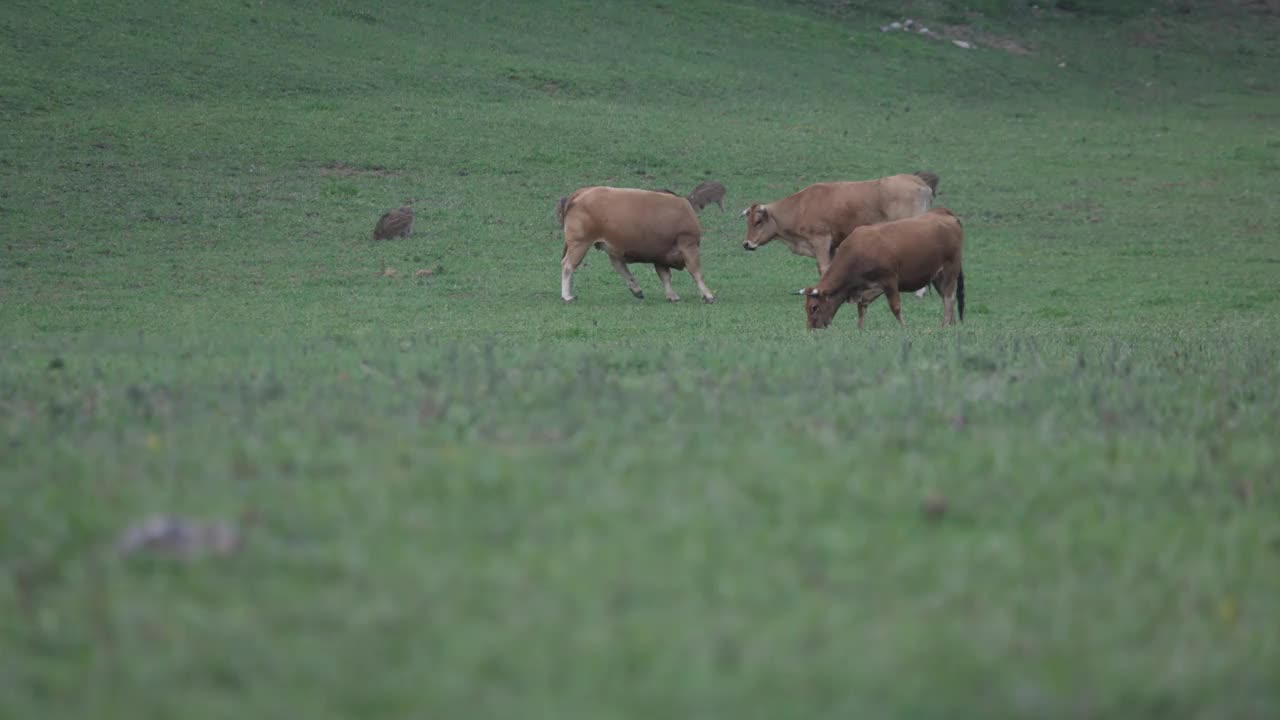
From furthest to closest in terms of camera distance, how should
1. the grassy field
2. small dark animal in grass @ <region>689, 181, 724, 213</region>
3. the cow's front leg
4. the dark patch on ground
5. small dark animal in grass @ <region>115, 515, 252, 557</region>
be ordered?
the dark patch on ground, small dark animal in grass @ <region>689, 181, 724, 213</region>, the cow's front leg, small dark animal in grass @ <region>115, 515, 252, 557</region>, the grassy field

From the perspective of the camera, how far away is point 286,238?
84.5ft

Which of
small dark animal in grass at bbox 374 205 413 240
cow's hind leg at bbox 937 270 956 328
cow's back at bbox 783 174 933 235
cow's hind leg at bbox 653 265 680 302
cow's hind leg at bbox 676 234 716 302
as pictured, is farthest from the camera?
small dark animal in grass at bbox 374 205 413 240

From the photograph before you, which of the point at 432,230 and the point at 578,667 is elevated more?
the point at 578,667

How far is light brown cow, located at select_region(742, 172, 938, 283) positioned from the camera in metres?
24.0

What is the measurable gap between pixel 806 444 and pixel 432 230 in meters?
20.2

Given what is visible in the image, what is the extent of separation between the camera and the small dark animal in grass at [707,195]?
30.5m

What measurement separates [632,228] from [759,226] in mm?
3220

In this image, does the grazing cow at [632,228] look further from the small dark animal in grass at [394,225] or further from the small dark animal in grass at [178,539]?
the small dark animal in grass at [178,539]

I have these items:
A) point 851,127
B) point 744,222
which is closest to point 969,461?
point 744,222

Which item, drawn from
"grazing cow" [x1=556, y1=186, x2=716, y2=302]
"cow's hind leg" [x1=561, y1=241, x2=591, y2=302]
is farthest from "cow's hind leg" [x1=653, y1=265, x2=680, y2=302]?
"cow's hind leg" [x1=561, y1=241, x2=591, y2=302]

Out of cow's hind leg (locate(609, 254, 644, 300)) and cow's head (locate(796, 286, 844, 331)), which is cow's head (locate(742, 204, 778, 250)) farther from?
cow's head (locate(796, 286, 844, 331))

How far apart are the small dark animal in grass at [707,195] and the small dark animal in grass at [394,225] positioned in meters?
A: 6.87

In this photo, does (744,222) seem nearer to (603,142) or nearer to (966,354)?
(603,142)

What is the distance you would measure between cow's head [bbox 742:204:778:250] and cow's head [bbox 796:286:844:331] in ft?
19.8
